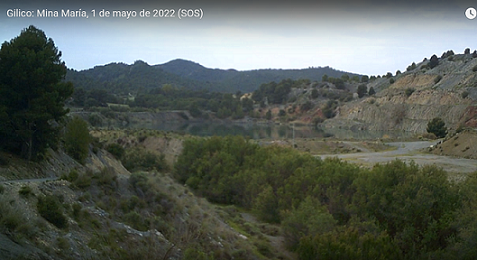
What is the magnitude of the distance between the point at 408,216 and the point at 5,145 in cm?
1670

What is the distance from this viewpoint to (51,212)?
1032 cm

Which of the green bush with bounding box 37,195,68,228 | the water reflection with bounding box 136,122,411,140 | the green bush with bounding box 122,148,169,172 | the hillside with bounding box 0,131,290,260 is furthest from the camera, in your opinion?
the water reflection with bounding box 136,122,411,140

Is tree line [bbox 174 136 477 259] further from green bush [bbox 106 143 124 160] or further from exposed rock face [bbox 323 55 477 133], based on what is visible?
exposed rock face [bbox 323 55 477 133]

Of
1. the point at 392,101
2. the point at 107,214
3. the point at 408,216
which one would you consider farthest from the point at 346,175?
the point at 392,101

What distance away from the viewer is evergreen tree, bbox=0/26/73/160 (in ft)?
63.2

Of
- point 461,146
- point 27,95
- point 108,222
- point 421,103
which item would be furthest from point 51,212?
point 421,103

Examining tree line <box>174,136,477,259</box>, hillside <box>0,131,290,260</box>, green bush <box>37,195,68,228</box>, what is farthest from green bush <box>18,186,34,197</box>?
tree line <box>174,136,477,259</box>

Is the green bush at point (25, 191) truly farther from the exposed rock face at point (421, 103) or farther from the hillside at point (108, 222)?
the exposed rock face at point (421, 103)

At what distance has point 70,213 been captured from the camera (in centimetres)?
1116

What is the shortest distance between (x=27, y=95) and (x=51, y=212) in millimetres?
11420

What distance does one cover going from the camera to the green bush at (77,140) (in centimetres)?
2592

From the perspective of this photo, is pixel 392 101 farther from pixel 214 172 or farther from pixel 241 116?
pixel 214 172

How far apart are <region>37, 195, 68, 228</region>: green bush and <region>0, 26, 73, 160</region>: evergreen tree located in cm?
980

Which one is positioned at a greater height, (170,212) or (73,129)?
(73,129)
